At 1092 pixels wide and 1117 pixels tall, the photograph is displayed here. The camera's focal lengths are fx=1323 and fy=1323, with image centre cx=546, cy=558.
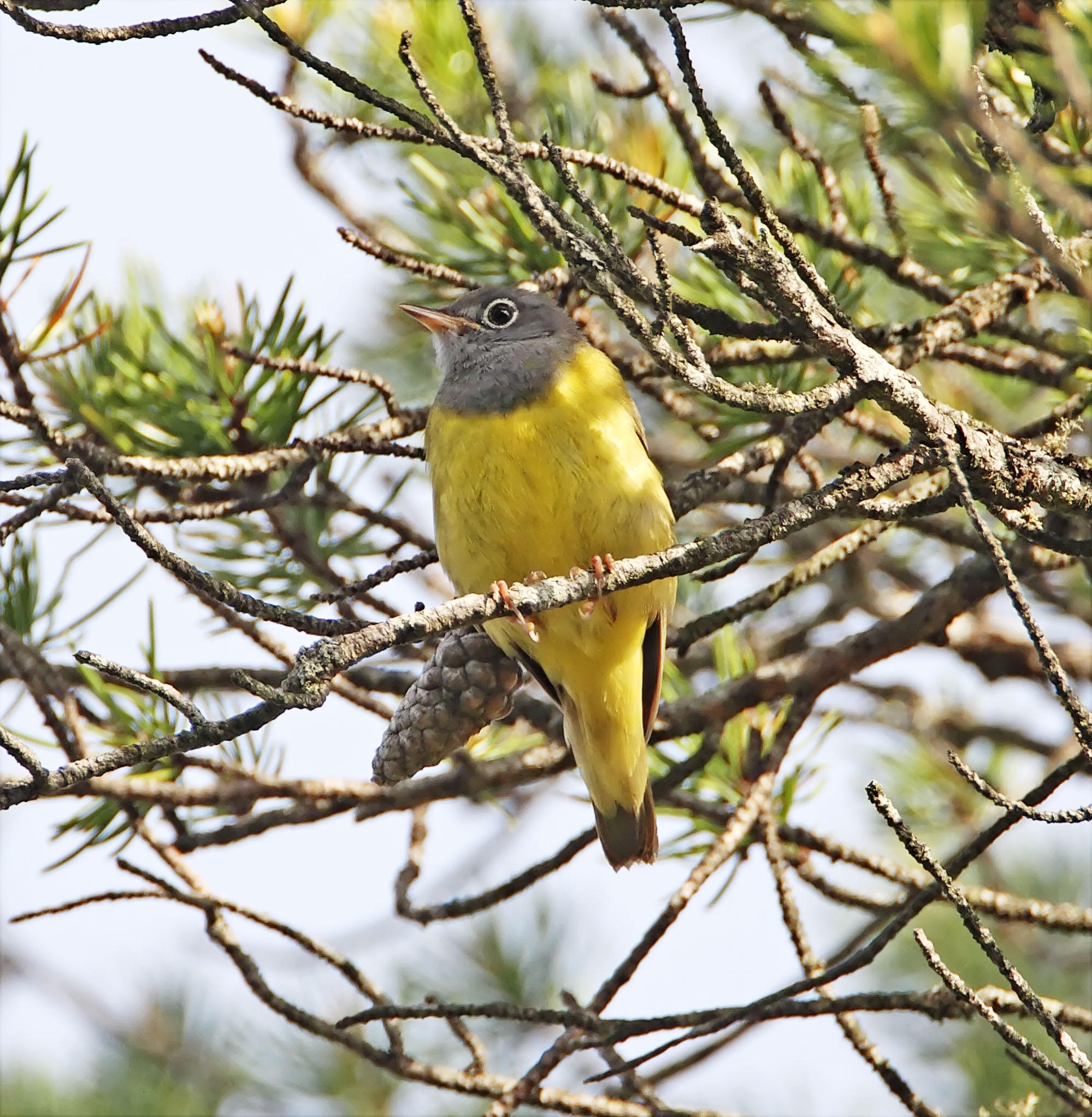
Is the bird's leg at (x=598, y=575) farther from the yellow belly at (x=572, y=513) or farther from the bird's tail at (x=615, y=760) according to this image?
the bird's tail at (x=615, y=760)

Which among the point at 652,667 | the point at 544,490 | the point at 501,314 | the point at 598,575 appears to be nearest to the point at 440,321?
the point at 501,314

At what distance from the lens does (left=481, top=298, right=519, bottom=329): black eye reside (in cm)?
354

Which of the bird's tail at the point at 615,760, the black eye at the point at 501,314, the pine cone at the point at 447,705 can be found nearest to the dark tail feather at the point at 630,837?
the bird's tail at the point at 615,760

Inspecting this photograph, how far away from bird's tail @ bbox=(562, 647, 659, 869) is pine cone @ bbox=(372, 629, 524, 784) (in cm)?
52

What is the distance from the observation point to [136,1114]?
3.48 metres

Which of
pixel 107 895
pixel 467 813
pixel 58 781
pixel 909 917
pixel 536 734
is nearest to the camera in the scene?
pixel 58 781

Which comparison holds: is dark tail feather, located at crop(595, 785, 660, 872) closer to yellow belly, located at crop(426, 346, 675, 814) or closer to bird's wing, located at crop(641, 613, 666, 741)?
yellow belly, located at crop(426, 346, 675, 814)

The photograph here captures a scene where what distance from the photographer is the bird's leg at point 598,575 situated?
1890mm

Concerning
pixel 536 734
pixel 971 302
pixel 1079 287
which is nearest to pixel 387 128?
pixel 971 302

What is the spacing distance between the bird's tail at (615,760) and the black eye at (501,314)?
0.98 meters

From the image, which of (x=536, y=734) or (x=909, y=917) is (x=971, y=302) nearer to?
(x=909, y=917)

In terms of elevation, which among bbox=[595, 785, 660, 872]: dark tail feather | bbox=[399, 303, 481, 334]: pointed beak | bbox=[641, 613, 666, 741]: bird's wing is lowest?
bbox=[595, 785, 660, 872]: dark tail feather

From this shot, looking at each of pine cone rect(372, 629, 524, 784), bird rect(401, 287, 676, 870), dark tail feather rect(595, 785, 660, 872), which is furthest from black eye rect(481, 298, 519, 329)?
dark tail feather rect(595, 785, 660, 872)

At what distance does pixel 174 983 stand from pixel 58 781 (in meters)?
2.92
